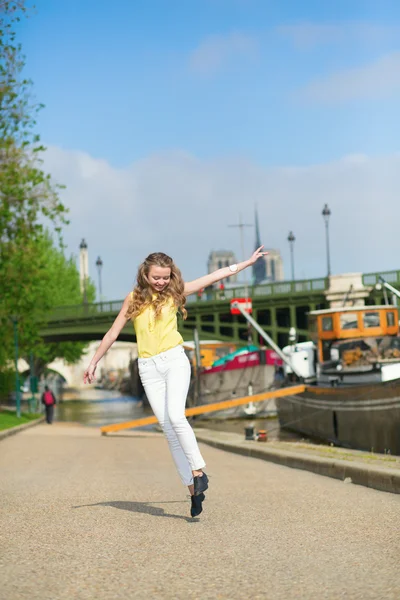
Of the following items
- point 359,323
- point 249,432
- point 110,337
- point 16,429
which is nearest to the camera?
point 110,337

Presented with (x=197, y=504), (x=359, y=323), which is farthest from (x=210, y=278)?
(x=359, y=323)

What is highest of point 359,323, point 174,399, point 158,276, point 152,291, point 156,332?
point 158,276

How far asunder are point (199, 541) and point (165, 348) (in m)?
1.56

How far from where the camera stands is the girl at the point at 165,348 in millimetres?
7113

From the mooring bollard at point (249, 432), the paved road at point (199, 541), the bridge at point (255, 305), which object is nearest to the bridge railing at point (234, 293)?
the bridge at point (255, 305)

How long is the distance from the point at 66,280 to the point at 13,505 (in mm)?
66655

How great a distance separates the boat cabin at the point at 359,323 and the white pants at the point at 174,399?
25940mm

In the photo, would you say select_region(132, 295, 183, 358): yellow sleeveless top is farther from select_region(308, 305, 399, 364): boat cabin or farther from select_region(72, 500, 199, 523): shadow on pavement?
select_region(308, 305, 399, 364): boat cabin

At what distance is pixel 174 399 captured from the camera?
709 centimetres

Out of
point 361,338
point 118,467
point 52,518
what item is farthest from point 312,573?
point 361,338

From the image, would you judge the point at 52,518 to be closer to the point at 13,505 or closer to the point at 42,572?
the point at 13,505

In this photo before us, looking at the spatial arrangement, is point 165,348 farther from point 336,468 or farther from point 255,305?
point 255,305

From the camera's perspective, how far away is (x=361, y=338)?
33.0m

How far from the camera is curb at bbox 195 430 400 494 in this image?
9.54m
